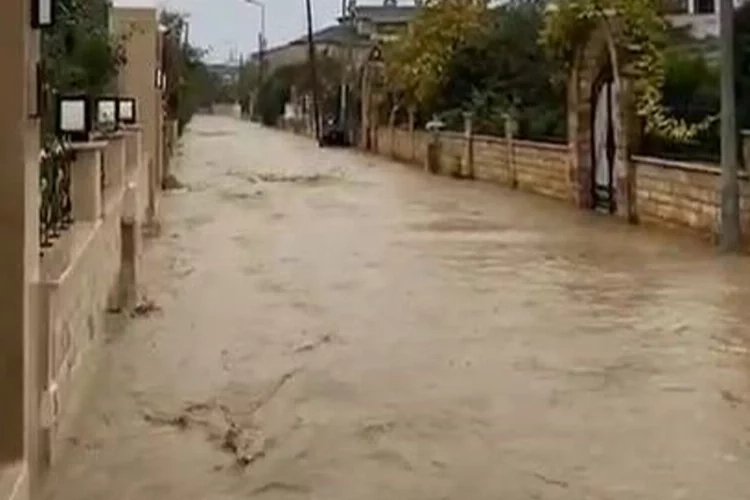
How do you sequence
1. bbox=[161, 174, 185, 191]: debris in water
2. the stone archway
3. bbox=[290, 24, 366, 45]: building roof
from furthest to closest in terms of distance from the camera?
1. bbox=[290, 24, 366, 45]: building roof
2. bbox=[161, 174, 185, 191]: debris in water
3. the stone archway

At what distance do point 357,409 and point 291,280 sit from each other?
17.5 feet

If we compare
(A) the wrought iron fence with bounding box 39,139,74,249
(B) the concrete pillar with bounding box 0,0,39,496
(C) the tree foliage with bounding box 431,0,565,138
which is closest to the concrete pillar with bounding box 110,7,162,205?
(A) the wrought iron fence with bounding box 39,139,74,249

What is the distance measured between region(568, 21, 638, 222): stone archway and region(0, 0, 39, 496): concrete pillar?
14.8m

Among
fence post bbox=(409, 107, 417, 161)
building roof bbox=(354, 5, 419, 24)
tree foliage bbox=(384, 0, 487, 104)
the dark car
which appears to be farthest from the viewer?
building roof bbox=(354, 5, 419, 24)

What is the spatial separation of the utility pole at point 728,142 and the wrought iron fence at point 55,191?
782 centimetres

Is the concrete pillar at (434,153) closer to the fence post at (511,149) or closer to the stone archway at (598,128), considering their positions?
the fence post at (511,149)

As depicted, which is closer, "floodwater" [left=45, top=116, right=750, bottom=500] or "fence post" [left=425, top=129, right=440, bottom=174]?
"floodwater" [left=45, top=116, right=750, bottom=500]

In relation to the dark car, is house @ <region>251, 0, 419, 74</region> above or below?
above

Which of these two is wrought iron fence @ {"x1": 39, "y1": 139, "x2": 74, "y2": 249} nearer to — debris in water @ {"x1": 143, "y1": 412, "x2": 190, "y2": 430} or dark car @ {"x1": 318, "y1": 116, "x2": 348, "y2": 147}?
debris in water @ {"x1": 143, "y1": 412, "x2": 190, "y2": 430}

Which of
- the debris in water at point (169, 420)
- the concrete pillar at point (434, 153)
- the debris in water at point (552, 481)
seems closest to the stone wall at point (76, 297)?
the debris in water at point (169, 420)

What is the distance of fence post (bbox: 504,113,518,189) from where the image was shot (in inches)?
1077

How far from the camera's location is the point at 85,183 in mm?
8875

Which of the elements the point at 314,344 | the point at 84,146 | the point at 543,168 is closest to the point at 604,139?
the point at 543,168

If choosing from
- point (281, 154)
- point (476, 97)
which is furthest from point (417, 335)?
point (281, 154)
